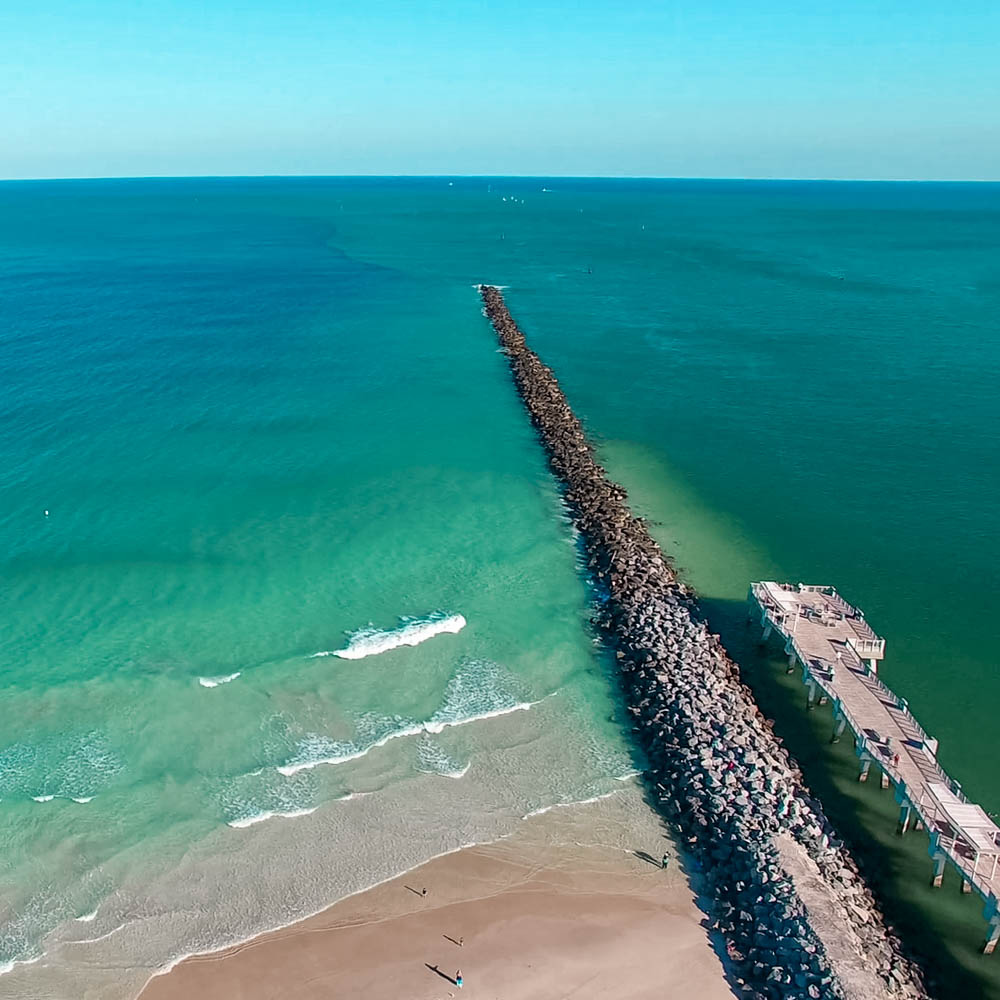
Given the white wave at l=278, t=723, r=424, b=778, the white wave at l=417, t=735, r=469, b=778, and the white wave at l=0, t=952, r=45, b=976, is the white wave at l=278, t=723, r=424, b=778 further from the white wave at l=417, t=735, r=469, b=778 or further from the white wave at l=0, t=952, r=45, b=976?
the white wave at l=0, t=952, r=45, b=976

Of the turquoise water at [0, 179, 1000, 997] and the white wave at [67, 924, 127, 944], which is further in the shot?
the turquoise water at [0, 179, 1000, 997]

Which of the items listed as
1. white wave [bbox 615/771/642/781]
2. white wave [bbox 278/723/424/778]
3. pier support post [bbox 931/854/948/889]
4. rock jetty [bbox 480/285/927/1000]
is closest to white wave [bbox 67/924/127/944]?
white wave [bbox 278/723/424/778]

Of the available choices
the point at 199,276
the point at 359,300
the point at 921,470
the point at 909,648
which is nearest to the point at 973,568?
the point at 909,648

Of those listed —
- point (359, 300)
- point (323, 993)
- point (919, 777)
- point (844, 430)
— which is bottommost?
point (323, 993)

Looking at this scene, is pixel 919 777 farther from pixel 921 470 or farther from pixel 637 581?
pixel 921 470

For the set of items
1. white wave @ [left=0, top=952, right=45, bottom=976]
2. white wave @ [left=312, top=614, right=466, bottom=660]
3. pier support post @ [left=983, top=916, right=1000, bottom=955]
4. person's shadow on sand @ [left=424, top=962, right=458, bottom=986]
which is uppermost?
white wave @ [left=312, top=614, right=466, bottom=660]

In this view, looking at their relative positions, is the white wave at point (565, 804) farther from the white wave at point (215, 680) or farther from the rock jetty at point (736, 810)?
the white wave at point (215, 680)

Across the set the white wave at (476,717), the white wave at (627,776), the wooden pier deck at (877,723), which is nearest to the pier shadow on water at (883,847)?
the wooden pier deck at (877,723)
